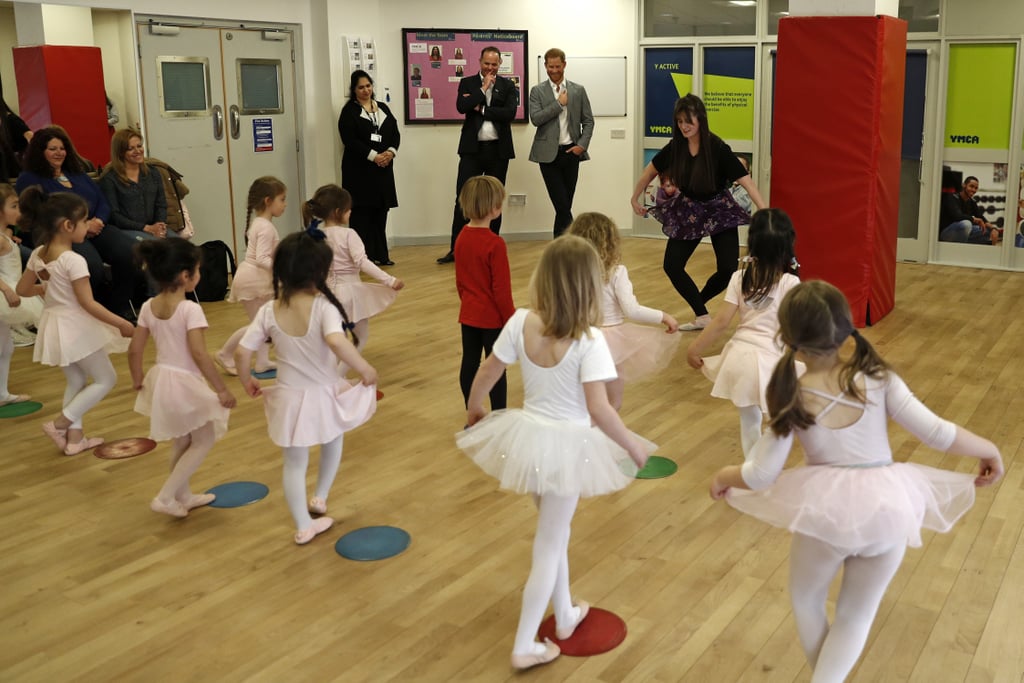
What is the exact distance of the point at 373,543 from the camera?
12.9ft

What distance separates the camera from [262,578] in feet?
12.1

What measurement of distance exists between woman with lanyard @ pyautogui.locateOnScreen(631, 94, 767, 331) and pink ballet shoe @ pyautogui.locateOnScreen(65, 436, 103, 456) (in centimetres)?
348

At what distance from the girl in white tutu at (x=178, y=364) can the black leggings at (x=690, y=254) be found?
351 centimetres

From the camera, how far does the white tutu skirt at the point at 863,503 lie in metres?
2.46

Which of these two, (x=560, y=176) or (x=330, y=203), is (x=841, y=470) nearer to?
(x=330, y=203)

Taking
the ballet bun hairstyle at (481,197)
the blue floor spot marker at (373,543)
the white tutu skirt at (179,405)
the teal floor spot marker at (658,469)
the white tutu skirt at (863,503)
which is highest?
the ballet bun hairstyle at (481,197)

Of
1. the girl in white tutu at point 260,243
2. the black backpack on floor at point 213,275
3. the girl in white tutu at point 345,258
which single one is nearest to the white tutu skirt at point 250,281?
the girl in white tutu at point 260,243

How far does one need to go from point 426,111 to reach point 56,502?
671 centimetres

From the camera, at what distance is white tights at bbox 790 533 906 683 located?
2521mm

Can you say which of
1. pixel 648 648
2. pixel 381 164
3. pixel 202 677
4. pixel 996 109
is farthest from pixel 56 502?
pixel 996 109

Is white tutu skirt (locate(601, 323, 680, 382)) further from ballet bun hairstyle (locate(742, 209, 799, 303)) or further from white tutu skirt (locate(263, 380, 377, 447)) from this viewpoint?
white tutu skirt (locate(263, 380, 377, 447))

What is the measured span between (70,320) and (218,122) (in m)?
4.71

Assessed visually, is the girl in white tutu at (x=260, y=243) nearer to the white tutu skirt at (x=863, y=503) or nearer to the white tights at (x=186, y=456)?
the white tights at (x=186, y=456)

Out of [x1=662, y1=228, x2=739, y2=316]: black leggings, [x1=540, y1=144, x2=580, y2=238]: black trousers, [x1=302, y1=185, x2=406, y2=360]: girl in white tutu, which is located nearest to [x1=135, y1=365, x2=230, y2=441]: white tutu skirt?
[x1=302, y1=185, x2=406, y2=360]: girl in white tutu
